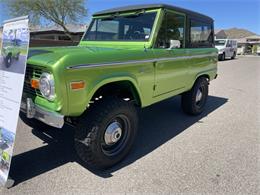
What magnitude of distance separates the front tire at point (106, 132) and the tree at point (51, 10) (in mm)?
29343

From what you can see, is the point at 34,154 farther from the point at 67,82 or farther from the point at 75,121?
the point at 67,82

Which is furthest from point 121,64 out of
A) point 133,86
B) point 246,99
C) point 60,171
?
point 246,99

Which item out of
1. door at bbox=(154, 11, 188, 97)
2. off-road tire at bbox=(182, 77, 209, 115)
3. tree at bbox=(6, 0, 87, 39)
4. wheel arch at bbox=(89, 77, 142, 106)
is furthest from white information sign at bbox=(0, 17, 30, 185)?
tree at bbox=(6, 0, 87, 39)

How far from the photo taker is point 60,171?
10.3ft

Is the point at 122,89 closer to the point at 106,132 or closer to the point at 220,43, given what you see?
the point at 106,132

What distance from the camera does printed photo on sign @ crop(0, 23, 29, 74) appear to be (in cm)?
261

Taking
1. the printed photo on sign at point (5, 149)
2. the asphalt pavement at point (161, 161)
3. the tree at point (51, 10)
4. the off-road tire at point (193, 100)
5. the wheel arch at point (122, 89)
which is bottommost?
the asphalt pavement at point (161, 161)

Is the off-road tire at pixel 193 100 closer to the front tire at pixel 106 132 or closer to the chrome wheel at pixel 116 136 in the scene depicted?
the front tire at pixel 106 132

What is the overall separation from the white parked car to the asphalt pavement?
1761cm

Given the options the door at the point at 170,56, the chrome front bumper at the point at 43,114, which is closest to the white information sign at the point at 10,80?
the chrome front bumper at the point at 43,114

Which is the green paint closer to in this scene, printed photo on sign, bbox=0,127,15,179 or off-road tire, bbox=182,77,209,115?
off-road tire, bbox=182,77,209,115

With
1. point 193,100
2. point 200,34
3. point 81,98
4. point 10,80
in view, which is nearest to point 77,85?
point 81,98

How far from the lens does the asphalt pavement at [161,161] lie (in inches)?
112

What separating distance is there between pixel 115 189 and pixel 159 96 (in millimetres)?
1681
